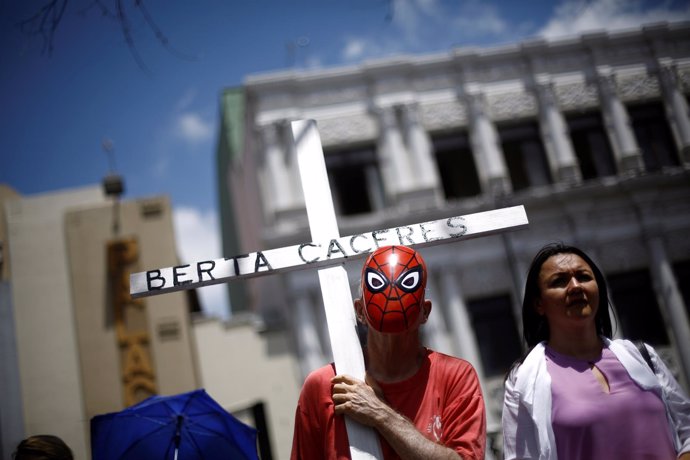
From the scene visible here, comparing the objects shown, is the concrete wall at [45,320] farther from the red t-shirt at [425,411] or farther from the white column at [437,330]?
the red t-shirt at [425,411]

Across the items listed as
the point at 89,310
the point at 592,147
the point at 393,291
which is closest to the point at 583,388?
the point at 393,291

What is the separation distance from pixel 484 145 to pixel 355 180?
321 cm

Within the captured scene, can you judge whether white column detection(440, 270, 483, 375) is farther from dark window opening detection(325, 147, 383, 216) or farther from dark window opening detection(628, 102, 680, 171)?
dark window opening detection(628, 102, 680, 171)

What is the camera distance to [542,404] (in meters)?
2.31

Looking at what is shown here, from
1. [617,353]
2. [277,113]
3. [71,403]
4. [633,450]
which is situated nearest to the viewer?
[633,450]

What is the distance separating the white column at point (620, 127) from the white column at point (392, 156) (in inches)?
193

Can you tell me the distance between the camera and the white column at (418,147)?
14.0 meters

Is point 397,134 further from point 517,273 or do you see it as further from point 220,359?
point 220,359

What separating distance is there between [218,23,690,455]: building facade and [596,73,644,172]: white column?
27 millimetres

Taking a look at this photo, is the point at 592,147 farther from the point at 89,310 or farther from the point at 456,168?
the point at 89,310

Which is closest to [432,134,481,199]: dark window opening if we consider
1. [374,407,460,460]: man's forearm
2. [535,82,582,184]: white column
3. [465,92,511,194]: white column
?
[465,92,511,194]: white column

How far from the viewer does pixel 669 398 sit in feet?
7.67

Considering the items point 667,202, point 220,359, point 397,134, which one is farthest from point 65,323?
point 667,202

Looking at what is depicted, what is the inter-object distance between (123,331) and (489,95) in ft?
32.7
